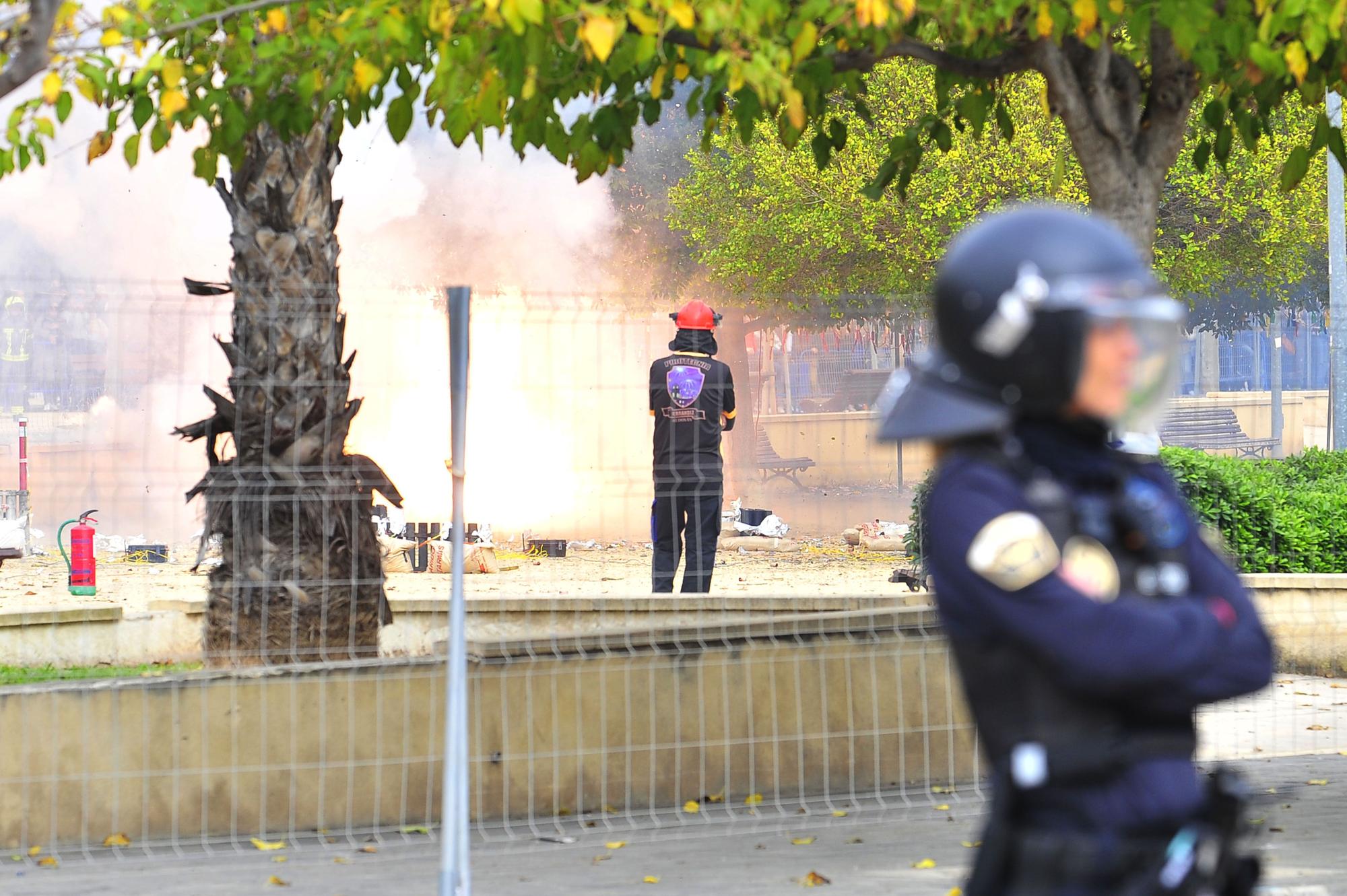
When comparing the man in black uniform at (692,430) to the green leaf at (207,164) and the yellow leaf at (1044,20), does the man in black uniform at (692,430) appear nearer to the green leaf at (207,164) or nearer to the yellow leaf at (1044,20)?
the green leaf at (207,164)

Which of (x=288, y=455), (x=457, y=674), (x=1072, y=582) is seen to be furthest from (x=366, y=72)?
(x=1072, y=582)

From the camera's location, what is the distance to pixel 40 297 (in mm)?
6961

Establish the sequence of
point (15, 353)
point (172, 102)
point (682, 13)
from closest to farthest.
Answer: point (682, 13) < point (172, 102) < point (15, 353)

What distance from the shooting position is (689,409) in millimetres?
8938

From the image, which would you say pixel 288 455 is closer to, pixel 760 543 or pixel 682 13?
pixel 682 13

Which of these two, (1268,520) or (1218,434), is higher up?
(1218,434)

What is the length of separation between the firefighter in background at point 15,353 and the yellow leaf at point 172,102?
178cm

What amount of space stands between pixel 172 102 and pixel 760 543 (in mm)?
7690

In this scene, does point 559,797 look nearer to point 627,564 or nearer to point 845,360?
point 845,360

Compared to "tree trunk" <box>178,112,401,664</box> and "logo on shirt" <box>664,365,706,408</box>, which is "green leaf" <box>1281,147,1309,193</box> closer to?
"logo on shirt" <box>664,365,706,408</box>

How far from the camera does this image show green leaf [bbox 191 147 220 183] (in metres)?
5.96

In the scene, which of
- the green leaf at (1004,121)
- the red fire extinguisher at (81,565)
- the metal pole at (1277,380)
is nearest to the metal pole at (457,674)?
the green leaf at (1004,121)

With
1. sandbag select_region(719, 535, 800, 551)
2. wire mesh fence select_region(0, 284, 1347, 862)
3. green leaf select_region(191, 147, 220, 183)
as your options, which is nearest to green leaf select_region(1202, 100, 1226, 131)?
wire mesh fence select_region(0, 284, 1347, 862)

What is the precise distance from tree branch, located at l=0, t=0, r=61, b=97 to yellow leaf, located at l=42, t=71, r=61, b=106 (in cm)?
58
